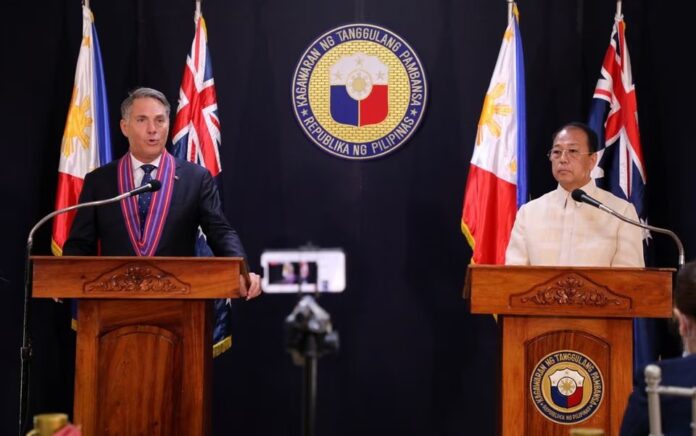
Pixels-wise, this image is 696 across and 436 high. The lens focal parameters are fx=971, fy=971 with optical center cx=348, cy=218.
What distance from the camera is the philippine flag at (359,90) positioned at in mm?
5723

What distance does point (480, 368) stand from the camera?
567 centimetres

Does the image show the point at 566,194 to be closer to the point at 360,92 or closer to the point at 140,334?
the point at 360,92

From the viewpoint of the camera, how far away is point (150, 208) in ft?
14.5

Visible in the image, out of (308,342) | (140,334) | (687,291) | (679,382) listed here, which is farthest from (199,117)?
(679,382)

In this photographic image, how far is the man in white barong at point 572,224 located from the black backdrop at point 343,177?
0.89m

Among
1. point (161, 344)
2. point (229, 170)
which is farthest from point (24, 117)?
point (161, 344)

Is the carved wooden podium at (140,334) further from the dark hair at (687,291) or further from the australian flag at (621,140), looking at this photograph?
the australian flag at (621,140)

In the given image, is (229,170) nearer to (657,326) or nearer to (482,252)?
(482,252)

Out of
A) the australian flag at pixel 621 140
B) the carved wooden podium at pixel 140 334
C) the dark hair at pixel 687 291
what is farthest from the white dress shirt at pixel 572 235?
the dark hair at pixel 687 291

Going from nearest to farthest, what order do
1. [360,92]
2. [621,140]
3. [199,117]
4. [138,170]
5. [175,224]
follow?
[175,224], [138,170], [621,140], [199,117], [360,92]

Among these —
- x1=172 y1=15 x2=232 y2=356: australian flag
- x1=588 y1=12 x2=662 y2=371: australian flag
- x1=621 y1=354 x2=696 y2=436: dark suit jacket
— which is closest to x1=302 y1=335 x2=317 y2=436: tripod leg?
x1=621 y1=354 x2=696 y2=436: dark suit jacket

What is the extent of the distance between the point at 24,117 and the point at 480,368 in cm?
304

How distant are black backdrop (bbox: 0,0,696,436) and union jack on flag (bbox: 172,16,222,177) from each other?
313mm

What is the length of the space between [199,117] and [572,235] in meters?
2.16
